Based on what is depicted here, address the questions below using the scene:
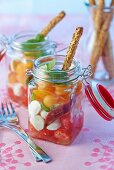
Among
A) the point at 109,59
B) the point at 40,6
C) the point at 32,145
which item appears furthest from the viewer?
the point at 40,6

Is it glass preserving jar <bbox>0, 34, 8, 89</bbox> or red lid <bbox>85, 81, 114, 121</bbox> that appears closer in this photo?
red lid <bbox>85, 81, 114, 121</bbox>

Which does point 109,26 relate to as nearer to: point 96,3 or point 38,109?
point 96,3

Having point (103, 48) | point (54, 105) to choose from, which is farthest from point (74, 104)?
point (103, 48)

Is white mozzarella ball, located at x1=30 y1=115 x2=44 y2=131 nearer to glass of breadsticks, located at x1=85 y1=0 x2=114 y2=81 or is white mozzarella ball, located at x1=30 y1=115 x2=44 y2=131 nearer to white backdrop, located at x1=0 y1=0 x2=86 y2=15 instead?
glass of breadsticks, located at x1=85 y1=0 x2=114 y2=81

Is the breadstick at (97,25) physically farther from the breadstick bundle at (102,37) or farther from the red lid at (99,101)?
the red lid at (99,101)

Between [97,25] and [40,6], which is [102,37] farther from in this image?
[40,6]

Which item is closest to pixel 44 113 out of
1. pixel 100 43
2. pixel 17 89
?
pixel 17 89

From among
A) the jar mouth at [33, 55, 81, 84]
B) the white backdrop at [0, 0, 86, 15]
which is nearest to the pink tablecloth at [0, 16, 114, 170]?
the jar mouth at [33, 55, 81, 84]
